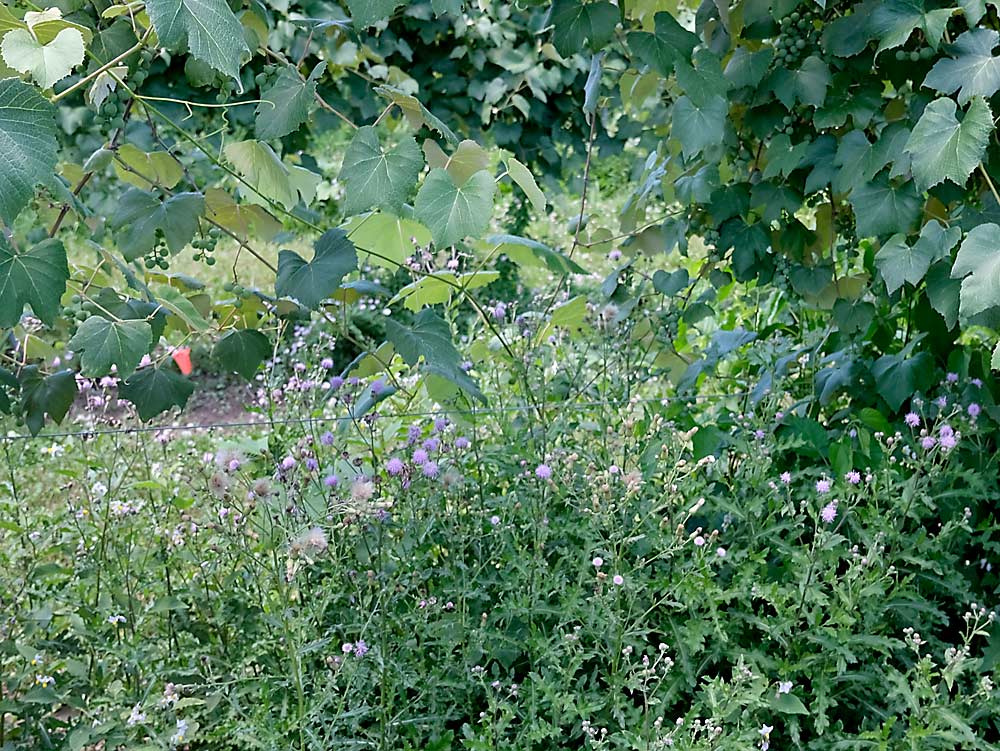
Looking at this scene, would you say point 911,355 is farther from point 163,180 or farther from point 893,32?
point 163,180

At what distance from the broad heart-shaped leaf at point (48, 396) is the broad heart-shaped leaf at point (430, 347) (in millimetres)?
542

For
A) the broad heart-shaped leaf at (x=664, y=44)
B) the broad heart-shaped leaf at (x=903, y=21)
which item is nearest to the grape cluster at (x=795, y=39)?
the broad heart-shaped leaf at (x=903, y=21)

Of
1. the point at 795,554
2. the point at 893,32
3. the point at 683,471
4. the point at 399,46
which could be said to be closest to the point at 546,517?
the point at 683,471

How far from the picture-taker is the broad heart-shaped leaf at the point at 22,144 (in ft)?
3.39

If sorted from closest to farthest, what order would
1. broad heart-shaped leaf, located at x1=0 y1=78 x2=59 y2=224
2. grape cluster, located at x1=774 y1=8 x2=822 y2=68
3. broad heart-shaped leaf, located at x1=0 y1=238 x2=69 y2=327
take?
broad heart-shaped leaf, located at x1=0 y1=78 x2=59 y2=224, broad heart-shaped leaf, located at x1=0 y1=238 x2=69 y2=327, grape cluster, located at x1=774 y1=8 x2=822 y2=68

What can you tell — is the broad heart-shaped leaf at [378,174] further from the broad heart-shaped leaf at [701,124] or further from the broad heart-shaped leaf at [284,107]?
the broad heart-shaped leaf at [701,124]

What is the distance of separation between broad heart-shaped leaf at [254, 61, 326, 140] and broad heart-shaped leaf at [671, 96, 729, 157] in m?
0.74

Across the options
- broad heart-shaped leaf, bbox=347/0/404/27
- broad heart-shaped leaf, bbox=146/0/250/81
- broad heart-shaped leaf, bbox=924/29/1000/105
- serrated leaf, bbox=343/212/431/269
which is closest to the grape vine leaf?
broad heart-shaped leaf, bbox=347/0/404/27

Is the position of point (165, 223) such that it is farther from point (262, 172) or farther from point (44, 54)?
point (44, 54)

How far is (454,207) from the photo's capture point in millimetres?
1342

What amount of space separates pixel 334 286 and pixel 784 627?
858 millimetres

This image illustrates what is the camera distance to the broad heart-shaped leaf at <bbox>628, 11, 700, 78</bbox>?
1789mm

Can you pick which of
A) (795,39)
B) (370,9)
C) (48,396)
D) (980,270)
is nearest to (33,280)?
(370,9)

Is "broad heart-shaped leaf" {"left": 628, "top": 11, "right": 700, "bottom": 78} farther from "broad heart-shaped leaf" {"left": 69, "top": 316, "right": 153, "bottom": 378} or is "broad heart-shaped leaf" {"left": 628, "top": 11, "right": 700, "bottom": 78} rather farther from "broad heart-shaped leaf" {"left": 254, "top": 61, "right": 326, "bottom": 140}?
"broad heart-shaped leaf" {"left": 69, "top": 316, "right": 153, "bottom": 378}
